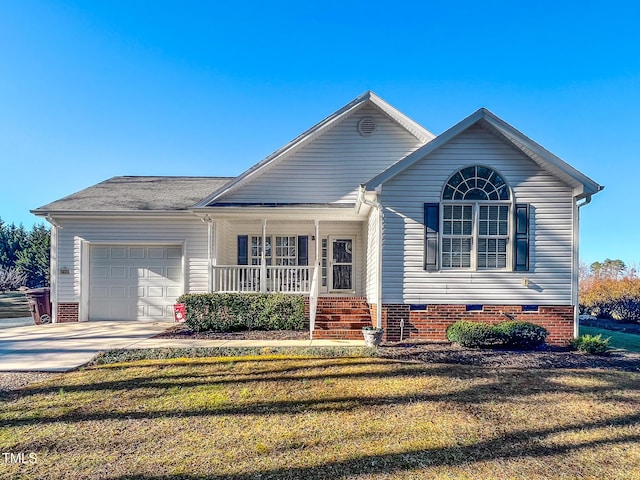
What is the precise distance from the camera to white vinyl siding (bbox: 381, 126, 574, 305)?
8.40 meters

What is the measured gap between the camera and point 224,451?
3514 millimetres

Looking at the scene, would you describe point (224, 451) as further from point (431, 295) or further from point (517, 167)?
point (517, 167)

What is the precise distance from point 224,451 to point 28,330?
31.6 feet

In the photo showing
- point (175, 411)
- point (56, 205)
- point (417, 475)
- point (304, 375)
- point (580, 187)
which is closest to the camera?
point (417, 475)

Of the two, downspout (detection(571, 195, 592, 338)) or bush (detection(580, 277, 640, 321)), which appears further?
bush (detection(580, 277, 640, 321))

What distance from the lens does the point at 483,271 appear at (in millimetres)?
8430

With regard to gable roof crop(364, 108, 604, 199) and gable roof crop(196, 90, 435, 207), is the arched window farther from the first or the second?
gable roof crop(196, 90, 435, 207)

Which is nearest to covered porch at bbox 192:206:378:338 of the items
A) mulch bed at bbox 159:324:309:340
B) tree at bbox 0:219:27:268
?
mulch bed at bbox 159:324:309:340

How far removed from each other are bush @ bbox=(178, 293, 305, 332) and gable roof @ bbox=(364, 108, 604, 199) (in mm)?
3896

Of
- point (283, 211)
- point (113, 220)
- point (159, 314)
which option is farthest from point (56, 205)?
point (283, 211)

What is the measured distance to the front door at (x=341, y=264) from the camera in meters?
12.1

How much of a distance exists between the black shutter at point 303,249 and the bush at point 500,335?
5650 mm

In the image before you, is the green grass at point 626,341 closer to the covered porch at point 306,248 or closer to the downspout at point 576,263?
the downspout at point 576,263

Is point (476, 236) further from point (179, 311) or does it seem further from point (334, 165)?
point (179, 311)
